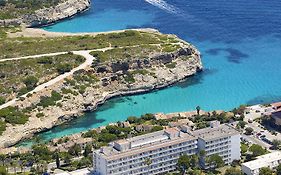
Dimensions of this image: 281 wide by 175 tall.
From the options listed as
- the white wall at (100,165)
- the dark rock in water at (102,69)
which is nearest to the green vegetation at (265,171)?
the white wall at (100,165)

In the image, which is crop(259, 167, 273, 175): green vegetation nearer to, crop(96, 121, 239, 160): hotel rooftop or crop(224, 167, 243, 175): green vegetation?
crop(224, 167, 243, 175): green vegetation

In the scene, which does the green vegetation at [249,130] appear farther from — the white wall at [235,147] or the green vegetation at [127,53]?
the green vegetation at [127,53]

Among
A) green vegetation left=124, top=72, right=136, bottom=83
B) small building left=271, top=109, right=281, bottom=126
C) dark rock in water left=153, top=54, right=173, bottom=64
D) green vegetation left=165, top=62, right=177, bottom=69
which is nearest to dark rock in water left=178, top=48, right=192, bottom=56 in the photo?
dark rock in water left=153, top=54, right=173, bottom=64

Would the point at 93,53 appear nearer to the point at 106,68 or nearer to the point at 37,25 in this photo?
the point at 106,68

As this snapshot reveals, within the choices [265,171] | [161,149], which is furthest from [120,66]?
[265,171]

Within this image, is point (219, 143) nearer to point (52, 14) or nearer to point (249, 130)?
point (249, 130)

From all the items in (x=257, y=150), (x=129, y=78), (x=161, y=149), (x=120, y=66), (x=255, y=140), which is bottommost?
(x=129, y=78)

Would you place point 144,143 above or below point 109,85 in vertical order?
above
